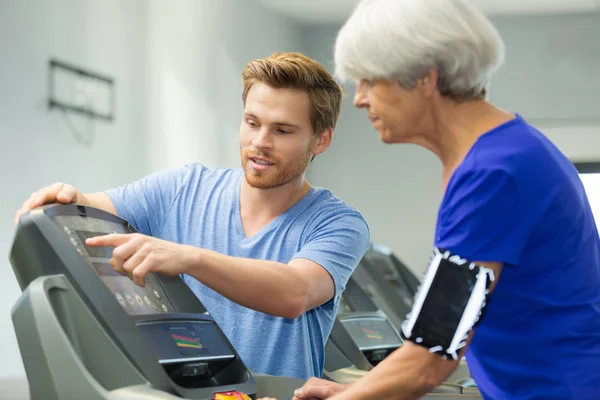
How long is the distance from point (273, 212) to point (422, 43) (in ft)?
2.36

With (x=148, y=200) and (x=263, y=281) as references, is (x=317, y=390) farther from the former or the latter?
(x=148, y=200)

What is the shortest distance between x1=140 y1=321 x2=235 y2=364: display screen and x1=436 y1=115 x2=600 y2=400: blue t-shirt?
50cm

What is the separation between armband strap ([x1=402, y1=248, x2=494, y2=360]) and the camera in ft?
3.82

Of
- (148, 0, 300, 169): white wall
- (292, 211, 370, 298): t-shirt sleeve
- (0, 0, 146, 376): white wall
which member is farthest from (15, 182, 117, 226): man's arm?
(148, 0, 300, 169): white wall

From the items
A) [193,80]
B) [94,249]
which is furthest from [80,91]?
[94,249]

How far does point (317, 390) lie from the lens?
147 centimetres

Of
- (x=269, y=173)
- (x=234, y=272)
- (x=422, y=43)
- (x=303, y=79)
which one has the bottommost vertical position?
(x=234, y=272)

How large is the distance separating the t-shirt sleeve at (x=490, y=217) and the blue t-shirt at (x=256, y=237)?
55 cm

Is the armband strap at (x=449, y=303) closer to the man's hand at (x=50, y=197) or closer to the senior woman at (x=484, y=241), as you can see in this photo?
the senior woman at (x=484, y=241)

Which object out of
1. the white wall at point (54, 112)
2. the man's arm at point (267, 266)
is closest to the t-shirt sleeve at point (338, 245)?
the man's arm at point (267, 266)

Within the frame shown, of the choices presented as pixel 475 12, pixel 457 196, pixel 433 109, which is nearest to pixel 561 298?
pixel 457 196

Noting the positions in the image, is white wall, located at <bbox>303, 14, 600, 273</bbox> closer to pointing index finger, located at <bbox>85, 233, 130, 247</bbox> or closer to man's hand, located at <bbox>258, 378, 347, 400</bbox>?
man's hand, located at <bbox>258, 378, 347, 400</bbox>

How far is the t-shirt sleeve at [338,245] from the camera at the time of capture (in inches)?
67.1

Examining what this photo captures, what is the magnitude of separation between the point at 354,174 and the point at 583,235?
6283 mm
